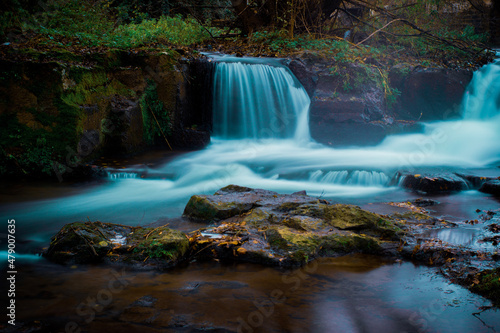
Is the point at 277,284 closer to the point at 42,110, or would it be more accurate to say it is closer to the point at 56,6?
the point at 42,110

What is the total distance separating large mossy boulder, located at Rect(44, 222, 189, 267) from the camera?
137 inches

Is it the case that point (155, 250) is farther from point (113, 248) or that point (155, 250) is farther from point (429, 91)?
point (429, 91)

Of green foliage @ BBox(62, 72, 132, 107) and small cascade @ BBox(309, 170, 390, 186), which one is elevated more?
green foliage @ BBox(62, 72, 132, 107)

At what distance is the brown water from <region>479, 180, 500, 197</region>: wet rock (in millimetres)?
4066

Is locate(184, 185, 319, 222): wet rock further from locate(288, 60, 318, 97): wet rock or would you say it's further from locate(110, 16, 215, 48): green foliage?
locate(288, 60, 318, 97): wet rock

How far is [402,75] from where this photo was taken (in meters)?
11.6

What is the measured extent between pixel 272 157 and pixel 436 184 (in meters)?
3.71

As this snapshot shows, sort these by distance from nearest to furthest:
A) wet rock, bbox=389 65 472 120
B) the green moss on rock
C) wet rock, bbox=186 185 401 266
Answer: wet rock, bbox=186 185 401 266 → the green moss on rock → wet rock, bbox=389 65 472 120

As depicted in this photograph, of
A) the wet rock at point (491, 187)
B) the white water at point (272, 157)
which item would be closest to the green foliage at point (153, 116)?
the white water at point (272, 157)

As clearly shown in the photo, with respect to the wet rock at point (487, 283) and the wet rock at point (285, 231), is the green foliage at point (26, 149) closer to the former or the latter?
the wet rock at point (285, 231)

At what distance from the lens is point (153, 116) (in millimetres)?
9180

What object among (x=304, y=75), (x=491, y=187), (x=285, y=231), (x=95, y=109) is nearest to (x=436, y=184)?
(x=491, y=187)

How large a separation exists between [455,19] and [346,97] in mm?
9224

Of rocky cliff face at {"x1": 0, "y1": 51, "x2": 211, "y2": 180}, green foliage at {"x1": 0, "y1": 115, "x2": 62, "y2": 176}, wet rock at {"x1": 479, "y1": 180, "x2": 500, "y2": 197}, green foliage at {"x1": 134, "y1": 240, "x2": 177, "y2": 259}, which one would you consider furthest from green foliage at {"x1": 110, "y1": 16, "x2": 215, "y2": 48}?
wet rock at {"x1": 479, "y1": 180, "x2": 500, "y2": 197}
